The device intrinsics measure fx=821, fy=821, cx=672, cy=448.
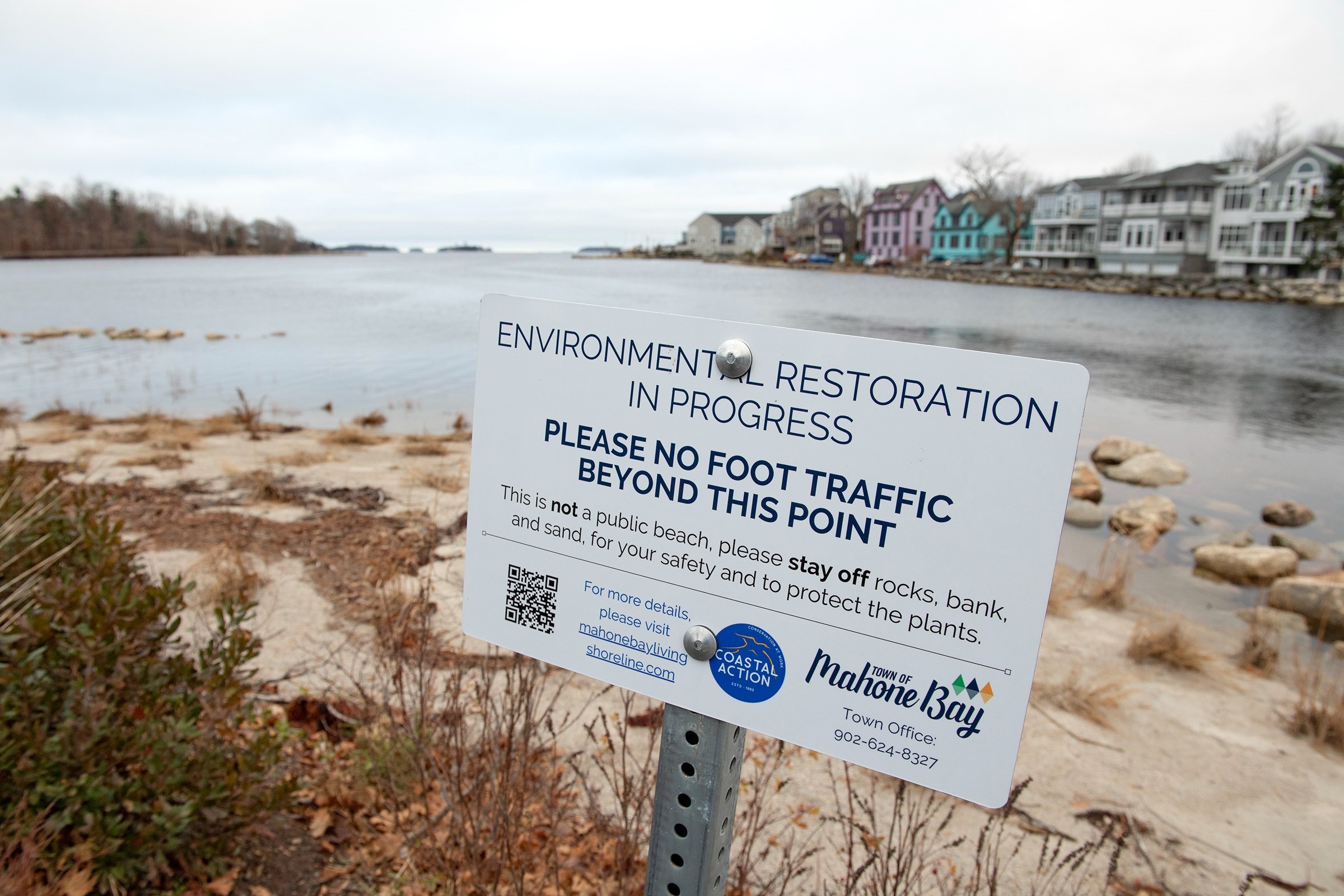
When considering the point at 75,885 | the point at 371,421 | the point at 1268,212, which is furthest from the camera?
the point at 1268,212

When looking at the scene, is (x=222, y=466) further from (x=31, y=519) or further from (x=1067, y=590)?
(x=1067, y=590)

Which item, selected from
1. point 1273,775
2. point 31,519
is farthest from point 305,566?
point 1273,775

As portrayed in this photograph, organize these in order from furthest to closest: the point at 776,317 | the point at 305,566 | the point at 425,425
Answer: the point at 776,317, the point at 425,425, the point at 305,566

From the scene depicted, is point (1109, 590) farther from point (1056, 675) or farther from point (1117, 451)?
point (1117, 451)

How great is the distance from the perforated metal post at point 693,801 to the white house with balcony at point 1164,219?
7603 centimetres

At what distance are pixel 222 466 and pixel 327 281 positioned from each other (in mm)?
75512

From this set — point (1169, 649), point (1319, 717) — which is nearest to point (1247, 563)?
point (1169, 649)

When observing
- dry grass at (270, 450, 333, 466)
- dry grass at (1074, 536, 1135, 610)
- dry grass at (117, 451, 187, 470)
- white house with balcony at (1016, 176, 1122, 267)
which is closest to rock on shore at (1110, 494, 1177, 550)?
dry grass at (1074, 536, 1135, 610)

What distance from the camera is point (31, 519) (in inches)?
137

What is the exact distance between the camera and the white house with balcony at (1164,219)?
64062mm

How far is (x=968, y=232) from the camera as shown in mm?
88000

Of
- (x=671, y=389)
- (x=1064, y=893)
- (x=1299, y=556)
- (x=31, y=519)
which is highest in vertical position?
(x=671, y=389)

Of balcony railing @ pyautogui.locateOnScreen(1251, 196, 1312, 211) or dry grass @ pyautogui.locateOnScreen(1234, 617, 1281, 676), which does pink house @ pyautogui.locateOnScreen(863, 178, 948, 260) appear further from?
dry grass @ pyautogui.locateOnScreen(1234, 617, 1281, 676)

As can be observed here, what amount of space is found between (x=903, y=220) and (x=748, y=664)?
3723 inches
